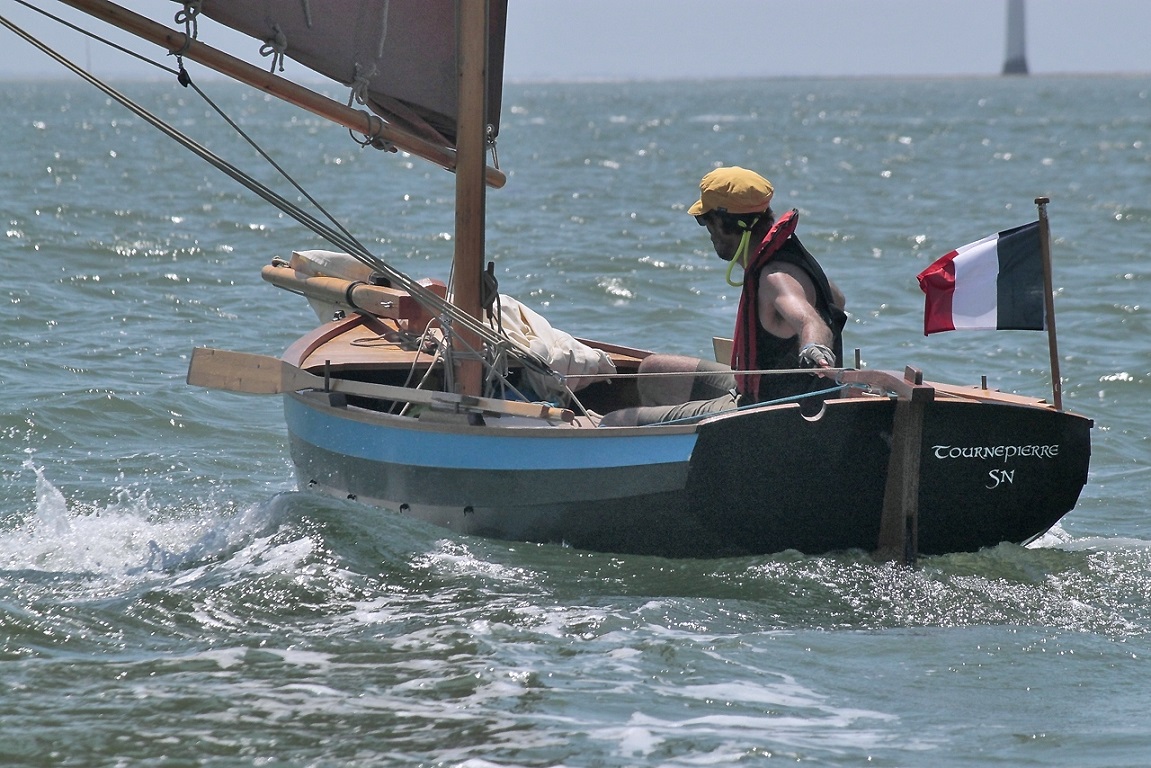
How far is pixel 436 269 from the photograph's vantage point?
1692 centimetres

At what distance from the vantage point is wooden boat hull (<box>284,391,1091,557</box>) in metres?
5.75

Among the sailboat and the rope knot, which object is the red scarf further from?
the rope knot

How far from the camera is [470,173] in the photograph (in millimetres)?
6461

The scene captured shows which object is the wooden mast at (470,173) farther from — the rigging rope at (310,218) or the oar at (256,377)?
the oar at (256,377)

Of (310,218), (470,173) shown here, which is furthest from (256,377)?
(470,173)

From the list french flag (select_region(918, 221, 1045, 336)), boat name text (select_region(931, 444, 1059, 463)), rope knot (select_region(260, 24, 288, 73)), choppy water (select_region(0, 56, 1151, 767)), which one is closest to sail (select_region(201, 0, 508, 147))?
rope knot (select_region(260, 24, 288, 73))

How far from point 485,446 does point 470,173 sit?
4.02ft

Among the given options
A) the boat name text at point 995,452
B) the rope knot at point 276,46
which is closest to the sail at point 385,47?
the rope knot at point 276,46

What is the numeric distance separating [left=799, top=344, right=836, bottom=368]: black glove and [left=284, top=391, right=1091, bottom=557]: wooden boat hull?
0.17 metres

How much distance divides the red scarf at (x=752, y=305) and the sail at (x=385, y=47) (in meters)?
1.49

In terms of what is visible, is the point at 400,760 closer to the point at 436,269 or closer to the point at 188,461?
the point at 188,461

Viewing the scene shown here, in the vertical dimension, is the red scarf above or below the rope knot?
Result: below

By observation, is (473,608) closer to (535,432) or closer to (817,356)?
(535,432)

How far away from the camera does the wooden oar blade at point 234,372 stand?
6812 mm
